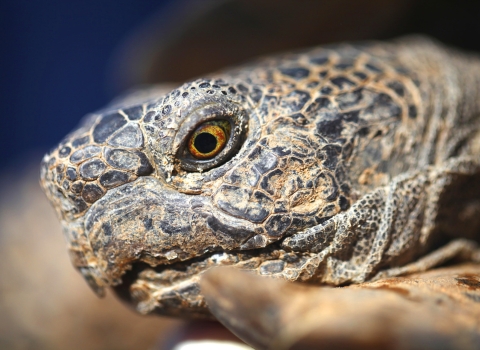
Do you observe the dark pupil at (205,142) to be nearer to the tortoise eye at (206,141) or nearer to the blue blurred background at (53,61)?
the tortoise eye at (206,141)

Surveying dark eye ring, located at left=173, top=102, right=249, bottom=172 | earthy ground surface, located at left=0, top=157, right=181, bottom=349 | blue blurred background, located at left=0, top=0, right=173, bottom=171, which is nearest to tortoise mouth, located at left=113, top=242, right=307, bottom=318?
dark eye ring, located at left=173, top=102, right=249, bottom=172

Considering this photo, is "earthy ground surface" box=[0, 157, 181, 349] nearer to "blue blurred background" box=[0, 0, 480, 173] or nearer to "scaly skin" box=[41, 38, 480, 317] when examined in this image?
"scaly skin" box=[41, 38, 480, 317]

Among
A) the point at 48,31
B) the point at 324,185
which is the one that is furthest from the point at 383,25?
the point at 48,31

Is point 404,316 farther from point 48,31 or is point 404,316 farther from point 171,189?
point 48,31

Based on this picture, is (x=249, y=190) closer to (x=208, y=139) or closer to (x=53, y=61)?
(x=208, y=139)

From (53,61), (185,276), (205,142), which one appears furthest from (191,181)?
(53,61)

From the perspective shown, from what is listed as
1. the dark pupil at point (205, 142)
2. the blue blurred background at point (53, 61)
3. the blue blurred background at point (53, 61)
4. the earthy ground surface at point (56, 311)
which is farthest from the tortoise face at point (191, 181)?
the blue blurred background at point (53, 61)
